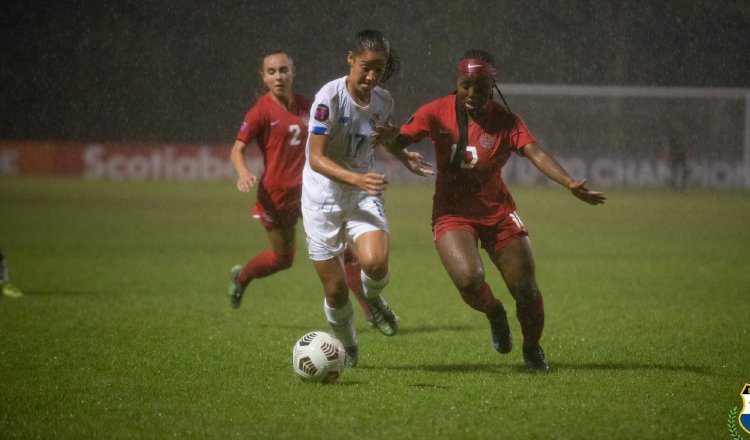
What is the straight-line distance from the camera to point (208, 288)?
10562 millimetres

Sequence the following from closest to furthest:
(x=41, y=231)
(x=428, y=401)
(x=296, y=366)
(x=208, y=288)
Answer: (x=428, y=401) → (x=296, y=366) → (x=208, y=288) → (x=41, y=231)

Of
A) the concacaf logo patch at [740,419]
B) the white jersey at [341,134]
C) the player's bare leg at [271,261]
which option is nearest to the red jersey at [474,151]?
the white jersey at [341,134]

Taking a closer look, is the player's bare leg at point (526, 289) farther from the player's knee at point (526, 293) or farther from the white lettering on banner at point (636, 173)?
the white lettering on banner at point (636, 173)

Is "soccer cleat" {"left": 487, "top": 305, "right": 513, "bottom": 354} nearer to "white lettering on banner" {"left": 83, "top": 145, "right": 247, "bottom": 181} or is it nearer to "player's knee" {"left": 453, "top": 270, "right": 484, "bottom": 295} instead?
"player's knee" {"left": 453, "top": 270, "right": 484, "bottom": 295}

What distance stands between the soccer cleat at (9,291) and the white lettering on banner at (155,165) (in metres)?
21.5

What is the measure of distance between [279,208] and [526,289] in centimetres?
278

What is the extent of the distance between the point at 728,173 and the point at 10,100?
848 inches

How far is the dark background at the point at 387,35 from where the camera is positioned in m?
13.4

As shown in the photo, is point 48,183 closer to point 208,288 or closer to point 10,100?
point 10,100

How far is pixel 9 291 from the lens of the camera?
380 inches

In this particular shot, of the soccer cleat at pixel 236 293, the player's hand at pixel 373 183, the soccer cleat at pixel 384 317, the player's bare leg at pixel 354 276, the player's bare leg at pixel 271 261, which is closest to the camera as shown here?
the player's hand at pixel 373 183

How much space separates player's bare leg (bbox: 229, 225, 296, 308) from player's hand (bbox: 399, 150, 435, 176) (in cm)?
241

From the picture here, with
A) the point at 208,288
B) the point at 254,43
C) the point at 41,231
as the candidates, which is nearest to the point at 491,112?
the point at 208,288

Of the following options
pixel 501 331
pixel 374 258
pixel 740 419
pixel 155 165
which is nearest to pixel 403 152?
pixel 374 258
